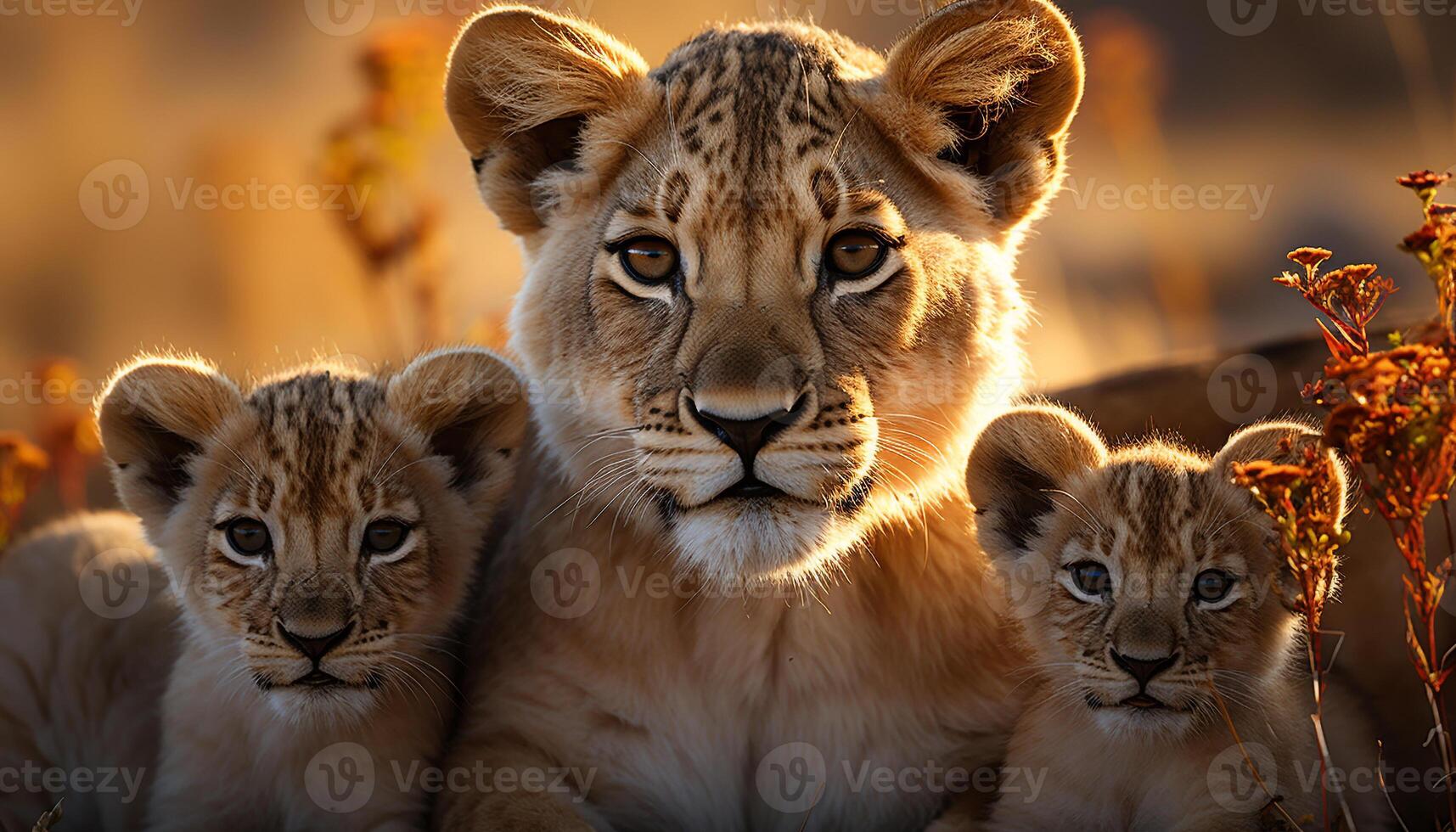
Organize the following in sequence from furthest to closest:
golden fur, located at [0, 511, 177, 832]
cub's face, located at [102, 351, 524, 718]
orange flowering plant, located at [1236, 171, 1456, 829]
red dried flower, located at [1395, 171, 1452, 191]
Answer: golden fur, located at [0, 511, 177, 832]
cub's face, located at [102, 351, 524, 718]
red dried flower, located at [1395, 171, 1452, 191]
orange flowering plant, located at [1236, 171, 1456, 829]

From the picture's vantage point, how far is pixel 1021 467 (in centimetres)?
366

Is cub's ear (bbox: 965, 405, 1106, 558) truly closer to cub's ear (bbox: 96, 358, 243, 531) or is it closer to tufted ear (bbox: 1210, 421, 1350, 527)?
tufted ear (bbox: 1210, 421, 1350, 527)

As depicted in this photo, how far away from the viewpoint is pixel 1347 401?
314cm

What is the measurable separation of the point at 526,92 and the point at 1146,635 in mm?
2035

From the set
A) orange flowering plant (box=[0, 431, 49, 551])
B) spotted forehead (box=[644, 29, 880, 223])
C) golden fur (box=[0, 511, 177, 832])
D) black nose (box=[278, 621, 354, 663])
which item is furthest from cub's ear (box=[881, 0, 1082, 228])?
orange flowering plant (box=[0, 431, 49, 551])

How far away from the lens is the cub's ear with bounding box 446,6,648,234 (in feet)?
12.7

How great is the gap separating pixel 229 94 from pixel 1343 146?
606cm

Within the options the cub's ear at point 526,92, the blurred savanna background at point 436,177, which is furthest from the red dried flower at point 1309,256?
the blurred savanna background at point 436,177

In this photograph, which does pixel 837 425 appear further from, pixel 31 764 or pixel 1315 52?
pixel 1315 52

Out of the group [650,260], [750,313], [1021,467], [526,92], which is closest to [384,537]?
[650,260]

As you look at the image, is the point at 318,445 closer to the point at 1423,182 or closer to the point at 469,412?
the point at 469,412

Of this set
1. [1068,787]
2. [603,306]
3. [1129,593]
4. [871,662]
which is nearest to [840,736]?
[871,662]

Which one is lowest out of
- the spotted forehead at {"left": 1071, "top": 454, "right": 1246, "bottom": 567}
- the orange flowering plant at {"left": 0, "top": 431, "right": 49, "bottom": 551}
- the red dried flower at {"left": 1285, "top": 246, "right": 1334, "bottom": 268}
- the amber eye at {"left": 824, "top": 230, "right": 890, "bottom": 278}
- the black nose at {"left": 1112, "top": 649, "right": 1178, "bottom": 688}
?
the orange flowering plant at {"left": 0, "top": 431, "right": 49, "bottom": 551}

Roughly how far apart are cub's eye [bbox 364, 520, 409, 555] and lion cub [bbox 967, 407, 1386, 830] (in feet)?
4.42
